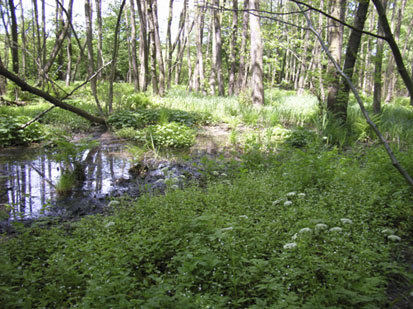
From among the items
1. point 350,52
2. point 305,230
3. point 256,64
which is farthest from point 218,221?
point 256,64

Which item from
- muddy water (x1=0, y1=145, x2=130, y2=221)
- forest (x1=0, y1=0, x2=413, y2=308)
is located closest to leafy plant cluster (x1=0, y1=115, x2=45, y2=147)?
forest (x1=0, y1=0, x2=413, y2=308)

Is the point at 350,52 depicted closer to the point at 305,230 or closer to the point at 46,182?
the point at 305,230

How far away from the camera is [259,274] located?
6.84 ft

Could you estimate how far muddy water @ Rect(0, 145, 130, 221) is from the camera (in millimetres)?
3928

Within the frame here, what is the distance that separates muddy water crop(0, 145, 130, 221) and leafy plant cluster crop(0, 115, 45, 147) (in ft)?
1.05

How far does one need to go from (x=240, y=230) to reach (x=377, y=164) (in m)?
2.32

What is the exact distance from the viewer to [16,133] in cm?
710

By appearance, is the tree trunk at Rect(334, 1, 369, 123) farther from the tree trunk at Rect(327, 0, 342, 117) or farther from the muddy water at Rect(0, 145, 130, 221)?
the muddy water at Rect(0, 145, 130, 221)

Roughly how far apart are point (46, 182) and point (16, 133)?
3.10 metres

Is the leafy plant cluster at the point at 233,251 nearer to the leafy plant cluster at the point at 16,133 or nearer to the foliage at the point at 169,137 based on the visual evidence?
the foliage at the point at 169,137

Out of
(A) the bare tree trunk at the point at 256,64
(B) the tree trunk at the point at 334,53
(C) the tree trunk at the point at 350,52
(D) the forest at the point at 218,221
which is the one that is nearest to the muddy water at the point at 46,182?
(D) the forest at the point at 218,221

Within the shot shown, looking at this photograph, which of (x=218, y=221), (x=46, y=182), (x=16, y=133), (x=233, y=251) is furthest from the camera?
(x=16, y=133)

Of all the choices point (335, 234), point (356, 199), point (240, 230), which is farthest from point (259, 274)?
point (356, 199)

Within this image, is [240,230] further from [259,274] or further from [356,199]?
[356,199]
